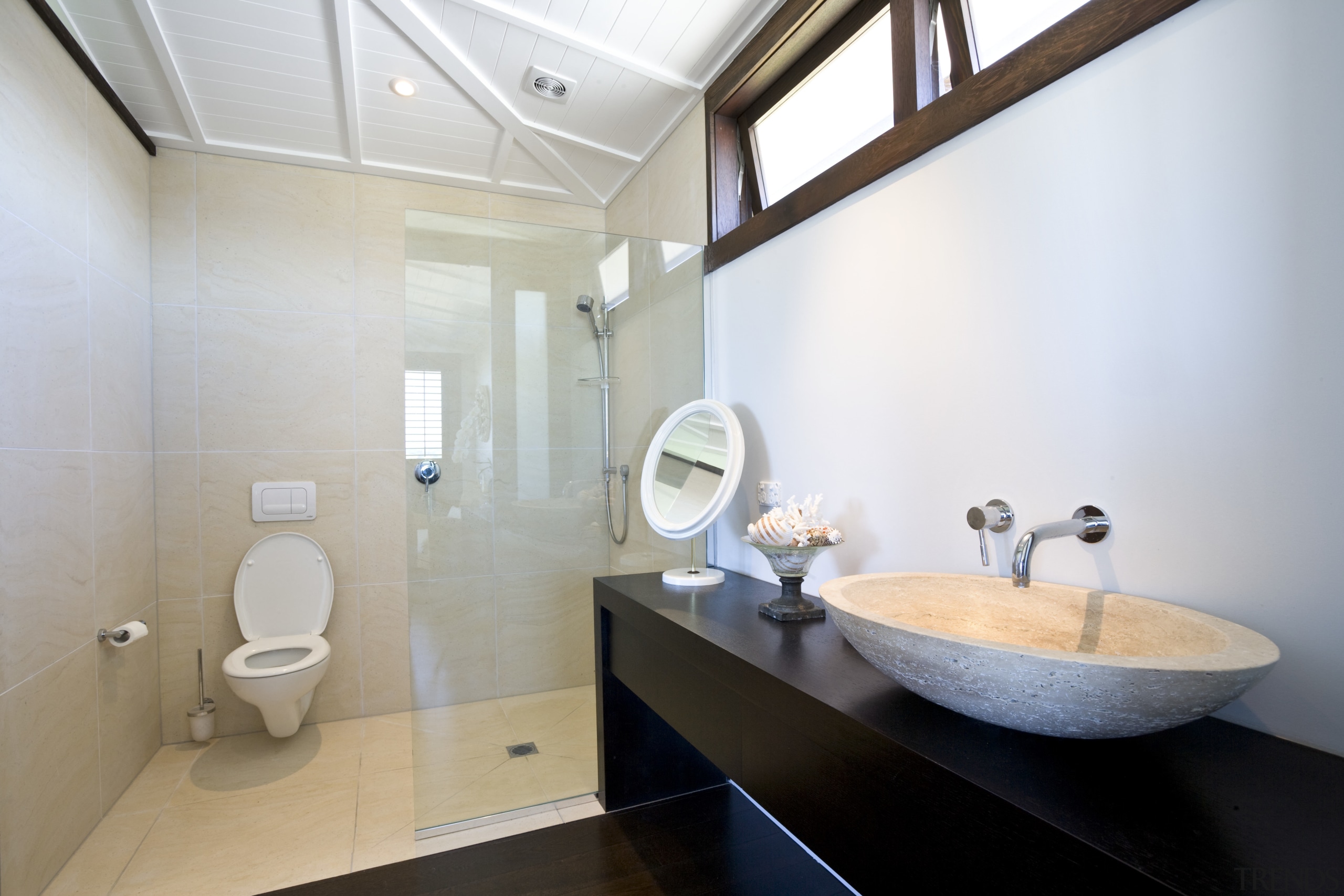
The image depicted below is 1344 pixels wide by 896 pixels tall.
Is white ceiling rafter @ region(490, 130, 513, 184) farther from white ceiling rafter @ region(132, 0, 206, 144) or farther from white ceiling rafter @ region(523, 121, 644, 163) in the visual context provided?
white ceiling rafter @ region(132, 0, 206, 144)

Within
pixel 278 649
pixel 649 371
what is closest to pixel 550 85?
pixel 649 371

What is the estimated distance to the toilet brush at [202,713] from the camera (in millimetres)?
2617

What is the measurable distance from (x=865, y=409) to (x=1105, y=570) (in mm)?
659

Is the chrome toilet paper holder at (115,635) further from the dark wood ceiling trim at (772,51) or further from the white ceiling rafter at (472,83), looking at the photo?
the dark wood ceiling trim at (772,51)

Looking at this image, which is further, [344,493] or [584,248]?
[344,493]

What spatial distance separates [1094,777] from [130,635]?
2.70 meters

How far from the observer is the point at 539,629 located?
84.7 inches

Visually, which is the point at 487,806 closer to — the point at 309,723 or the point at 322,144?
the point at 309,723

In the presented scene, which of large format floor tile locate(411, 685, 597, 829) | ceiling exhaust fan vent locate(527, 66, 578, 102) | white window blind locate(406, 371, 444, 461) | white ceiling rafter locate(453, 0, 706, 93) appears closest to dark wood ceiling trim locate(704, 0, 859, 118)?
white ceiling rafter locate(453, 0, 706, 93)

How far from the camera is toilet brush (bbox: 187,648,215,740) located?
262 centimetres

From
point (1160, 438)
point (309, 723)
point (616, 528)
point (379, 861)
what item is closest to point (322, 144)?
point (616, 528)

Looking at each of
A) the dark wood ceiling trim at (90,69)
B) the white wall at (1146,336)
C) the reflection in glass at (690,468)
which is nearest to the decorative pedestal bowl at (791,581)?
the white wall at (1146,336)

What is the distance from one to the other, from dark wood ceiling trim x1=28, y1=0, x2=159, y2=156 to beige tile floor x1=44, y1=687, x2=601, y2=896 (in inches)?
89.4

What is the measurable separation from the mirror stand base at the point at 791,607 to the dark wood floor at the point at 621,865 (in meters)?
0.74
